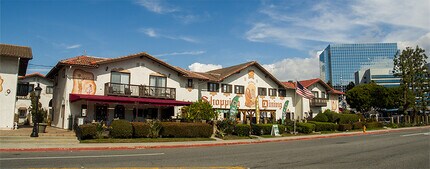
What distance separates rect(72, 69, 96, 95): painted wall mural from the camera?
28.2m

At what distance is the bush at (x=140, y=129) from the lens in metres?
23.0

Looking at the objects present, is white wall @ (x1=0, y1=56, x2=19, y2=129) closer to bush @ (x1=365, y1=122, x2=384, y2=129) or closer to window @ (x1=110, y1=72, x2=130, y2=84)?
window @ (x1=110, y1=72, x2=130, y2=84)

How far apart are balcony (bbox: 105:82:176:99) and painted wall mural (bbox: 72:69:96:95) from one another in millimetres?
1195

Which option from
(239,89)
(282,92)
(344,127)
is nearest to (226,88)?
(239,89)

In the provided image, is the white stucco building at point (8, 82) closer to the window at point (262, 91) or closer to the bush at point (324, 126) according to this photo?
the window at point (262, 91)

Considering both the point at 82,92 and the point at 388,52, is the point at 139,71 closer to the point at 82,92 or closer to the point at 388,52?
the point at 82,92

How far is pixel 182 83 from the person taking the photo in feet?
112

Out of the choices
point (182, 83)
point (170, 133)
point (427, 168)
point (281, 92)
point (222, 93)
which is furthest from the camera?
point (281, 92)

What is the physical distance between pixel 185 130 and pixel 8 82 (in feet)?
44.2

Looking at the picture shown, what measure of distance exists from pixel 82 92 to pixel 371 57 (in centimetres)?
19776

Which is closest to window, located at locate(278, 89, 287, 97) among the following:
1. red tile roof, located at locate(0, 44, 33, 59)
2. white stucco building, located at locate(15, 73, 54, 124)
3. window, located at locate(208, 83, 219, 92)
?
window, located at locate(208, 83, 219, 92)

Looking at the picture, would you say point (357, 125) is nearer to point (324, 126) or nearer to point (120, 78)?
point (324, 126)

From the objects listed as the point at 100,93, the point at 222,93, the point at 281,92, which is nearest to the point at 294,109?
the point at 281,92

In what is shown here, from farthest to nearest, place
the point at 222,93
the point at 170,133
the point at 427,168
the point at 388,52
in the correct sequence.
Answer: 1. the point at 388,52
2. the point at 222,93
3. the point at 170,133
4. the point at 427,168
